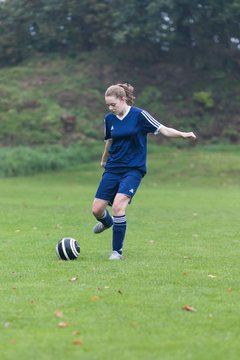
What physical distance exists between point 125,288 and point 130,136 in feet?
9.13

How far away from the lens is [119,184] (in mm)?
10164

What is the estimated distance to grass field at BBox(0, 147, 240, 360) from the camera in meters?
5.81

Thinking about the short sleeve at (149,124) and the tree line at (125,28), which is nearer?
the short sleeve at (149,124)

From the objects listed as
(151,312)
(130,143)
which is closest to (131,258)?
(130,143)

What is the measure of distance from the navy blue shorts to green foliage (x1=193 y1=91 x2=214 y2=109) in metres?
30.7

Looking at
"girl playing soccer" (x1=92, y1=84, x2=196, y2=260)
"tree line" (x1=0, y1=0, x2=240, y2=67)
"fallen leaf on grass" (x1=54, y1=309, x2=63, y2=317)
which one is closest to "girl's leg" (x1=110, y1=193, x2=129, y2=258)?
"girl playing soccer" (x1=92, y1=84, x2=196, y2=260)

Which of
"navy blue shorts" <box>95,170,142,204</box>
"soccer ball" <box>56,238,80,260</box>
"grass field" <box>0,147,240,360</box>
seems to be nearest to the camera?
"grass field" <box>0,147,240,360</box>

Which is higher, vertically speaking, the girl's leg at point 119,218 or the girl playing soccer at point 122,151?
the girl playing soccer at point 122,151

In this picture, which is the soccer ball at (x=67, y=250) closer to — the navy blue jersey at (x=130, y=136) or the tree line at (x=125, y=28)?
the navy blue jersey at (x=130, y=136)

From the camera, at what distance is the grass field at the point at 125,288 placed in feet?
19.1

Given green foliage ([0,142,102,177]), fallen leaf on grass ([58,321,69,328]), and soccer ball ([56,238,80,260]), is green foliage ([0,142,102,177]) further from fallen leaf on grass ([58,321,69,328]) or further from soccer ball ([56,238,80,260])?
fallen leaf on grass ([58,321,69,328])

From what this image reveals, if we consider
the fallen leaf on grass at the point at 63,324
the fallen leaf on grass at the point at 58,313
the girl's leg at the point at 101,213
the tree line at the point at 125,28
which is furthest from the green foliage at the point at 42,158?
the fallen leaf on grass at the point at 63,324

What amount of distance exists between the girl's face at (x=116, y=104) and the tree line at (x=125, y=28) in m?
29.2

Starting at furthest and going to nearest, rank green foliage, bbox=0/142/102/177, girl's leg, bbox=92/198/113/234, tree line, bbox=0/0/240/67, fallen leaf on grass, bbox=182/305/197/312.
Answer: tree line, bbox=0/0/240/67 < green foliage, bbox=0/142/102/177 < girl's leg, bbox=92/198/113/234 < fallen leaf on grass, bbox=182/305/197/312
